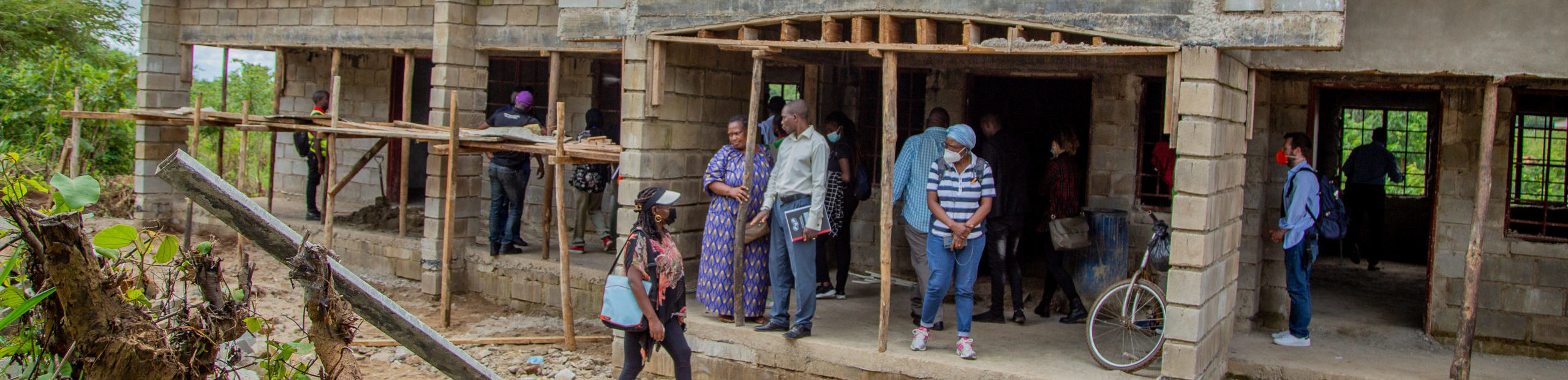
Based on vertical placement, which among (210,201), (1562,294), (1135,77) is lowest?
(1562,294)

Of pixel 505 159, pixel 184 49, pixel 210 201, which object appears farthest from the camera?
pixel 184 49

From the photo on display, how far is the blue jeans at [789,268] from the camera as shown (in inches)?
285

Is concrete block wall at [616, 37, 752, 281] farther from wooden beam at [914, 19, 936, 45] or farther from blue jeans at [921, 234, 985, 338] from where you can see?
blue jeans at [921, 234, 985, 338]

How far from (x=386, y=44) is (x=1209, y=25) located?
28.2 feet

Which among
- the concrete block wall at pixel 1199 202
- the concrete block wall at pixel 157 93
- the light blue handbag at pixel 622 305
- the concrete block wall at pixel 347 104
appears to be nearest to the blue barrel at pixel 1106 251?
the concrete block wall at pixel 1199 202

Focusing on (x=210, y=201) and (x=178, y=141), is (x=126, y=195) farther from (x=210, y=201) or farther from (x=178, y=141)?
(x=210, y=201)

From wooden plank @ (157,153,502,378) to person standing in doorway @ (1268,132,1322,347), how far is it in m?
6.36

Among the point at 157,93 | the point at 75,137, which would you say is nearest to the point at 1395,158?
the point at 157,93

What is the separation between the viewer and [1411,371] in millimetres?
7246

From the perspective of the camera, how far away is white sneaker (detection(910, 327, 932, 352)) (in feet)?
23.1

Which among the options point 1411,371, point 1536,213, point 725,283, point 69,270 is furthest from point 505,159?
point 1536,213

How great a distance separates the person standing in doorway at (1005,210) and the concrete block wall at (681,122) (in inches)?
78.8

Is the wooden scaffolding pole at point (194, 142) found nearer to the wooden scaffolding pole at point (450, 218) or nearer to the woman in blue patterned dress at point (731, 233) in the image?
the wooden scaffolding pole at point (450, 218)

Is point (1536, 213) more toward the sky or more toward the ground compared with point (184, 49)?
more toward the ground
